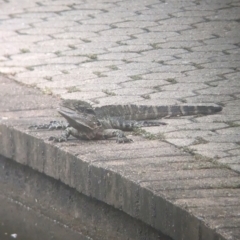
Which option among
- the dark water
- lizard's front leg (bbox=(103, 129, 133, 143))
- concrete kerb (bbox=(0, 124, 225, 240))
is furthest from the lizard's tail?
the dark water

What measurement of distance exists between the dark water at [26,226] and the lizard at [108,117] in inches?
20.1

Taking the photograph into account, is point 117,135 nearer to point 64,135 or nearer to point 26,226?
point 64,135

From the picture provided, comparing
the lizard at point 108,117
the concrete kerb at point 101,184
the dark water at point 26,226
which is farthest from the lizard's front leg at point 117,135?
the dark water at point 26,226

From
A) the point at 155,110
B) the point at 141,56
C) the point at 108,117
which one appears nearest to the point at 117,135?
the point at 108,117

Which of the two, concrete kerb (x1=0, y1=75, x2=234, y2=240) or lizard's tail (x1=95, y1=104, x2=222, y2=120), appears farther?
lizard's tail (x1=95, y1=104, x2=222, y2=120)

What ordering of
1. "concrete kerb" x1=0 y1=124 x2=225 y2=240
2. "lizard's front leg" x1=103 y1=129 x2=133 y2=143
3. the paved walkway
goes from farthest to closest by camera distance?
the paved walkway < "lizard's front leg" x1=103 y1=129 x2=133 y2=143 < "concrete kerb" x1=0 y1=124 x2=225 y2=240

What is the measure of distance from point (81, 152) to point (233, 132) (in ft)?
3.00

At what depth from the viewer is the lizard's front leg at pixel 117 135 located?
5297 millimetres

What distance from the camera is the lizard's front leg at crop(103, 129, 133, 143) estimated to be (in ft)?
17.4

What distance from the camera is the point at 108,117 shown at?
5.60 m

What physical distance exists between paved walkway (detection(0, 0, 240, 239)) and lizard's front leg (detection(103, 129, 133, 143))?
228mm

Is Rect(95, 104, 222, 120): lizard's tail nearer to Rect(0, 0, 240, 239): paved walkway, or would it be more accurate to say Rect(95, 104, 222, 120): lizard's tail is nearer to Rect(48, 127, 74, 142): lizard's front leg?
Rect(0, 0, 240, 239): paved walkway

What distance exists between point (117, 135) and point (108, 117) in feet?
0.85

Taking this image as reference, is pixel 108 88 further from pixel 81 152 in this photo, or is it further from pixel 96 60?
pixel 81 152
